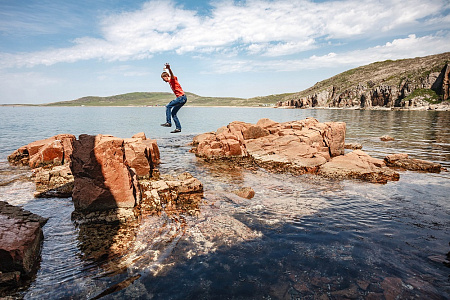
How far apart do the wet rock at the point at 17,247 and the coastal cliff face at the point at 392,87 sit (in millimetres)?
127202

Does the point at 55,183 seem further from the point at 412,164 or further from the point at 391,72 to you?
the point at 391,72

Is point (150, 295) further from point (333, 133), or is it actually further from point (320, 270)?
point (333, 133)

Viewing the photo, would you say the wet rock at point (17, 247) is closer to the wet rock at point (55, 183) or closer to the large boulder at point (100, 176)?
Result: the large boulder at point (100, 176)

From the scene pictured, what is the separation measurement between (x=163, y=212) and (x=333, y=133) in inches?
695

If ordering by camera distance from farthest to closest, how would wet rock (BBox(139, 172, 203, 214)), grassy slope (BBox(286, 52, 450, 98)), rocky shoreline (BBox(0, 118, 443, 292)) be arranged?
grassy slope (BBox(286, 52, 450, 98))
wet rock (BBox(139, 172, 203, 214))
rocky shoreline (BBox(0, 118, 443, 292))

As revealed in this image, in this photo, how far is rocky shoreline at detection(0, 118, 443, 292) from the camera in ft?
21.7

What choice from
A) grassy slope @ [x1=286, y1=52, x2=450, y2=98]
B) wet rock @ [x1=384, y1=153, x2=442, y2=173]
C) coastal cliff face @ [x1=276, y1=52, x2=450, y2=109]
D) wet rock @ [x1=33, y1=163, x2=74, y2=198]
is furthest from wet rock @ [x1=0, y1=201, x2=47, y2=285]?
grassy slope @ [x1=286, y1=52, x2=450, y2=98]

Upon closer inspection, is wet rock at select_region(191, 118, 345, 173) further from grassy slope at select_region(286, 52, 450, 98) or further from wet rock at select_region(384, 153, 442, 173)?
grassy slope at select_region(286, 52, 450, 98)

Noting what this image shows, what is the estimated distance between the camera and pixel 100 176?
919 cm

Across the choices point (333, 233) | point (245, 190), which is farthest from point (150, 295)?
point (245, 190)

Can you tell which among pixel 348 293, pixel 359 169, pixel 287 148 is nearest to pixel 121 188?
pixel 348 293

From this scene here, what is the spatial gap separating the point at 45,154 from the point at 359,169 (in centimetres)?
2292

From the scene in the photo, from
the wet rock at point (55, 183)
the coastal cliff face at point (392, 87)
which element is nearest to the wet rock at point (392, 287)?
the wet rock at point (55, 183)

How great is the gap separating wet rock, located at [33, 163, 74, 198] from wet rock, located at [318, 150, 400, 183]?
15.1 meters
